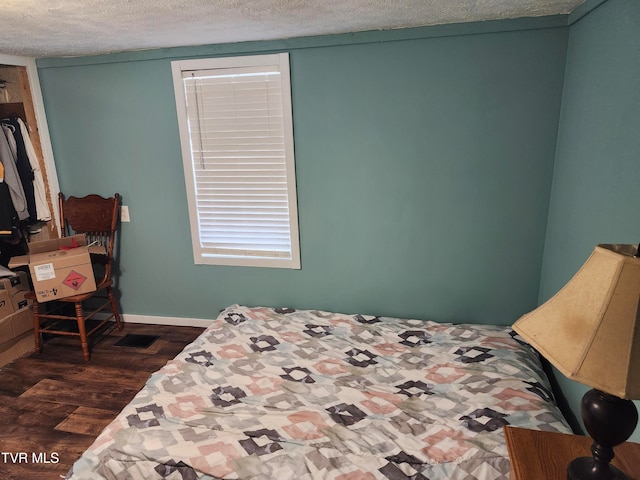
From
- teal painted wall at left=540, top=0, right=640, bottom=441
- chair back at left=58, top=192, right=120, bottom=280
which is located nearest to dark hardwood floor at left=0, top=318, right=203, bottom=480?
chair back at left=58, top=192, right=120, bottom=280

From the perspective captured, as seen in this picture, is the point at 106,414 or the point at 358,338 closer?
the point at 106,414

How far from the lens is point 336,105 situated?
265 cm

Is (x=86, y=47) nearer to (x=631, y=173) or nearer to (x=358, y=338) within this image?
(x=358, y=338)

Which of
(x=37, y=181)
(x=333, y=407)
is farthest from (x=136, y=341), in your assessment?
(x=333, y=407)

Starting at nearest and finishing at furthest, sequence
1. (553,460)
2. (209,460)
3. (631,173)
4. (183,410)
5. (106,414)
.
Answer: (553,460), (631,173), (209,460), (183,410), (106,414)

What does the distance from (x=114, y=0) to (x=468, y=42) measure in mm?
1850

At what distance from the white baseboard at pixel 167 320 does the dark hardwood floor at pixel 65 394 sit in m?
0.04

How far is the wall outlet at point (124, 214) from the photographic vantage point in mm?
3180

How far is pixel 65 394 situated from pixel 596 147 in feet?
10.5

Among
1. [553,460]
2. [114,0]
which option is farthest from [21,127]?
[553,460]

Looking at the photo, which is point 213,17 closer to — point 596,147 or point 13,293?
point 596,147

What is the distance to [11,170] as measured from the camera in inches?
118

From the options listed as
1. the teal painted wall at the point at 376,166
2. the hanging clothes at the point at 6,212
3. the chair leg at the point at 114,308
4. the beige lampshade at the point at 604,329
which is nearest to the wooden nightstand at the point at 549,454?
Result: the beige lampshade at the point at 604,329

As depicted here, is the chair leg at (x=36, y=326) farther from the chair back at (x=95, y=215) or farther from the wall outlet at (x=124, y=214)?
the wall outlet at (x=124, y=214)
